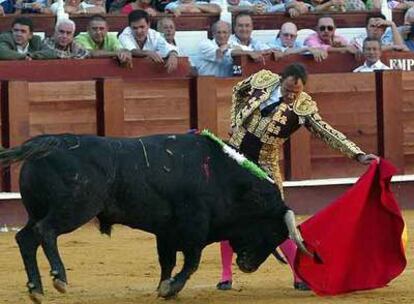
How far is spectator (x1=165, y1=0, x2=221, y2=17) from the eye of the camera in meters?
11.4

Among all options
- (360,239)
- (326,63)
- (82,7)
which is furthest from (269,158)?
(326,63)

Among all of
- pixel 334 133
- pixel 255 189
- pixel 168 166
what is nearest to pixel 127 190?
pixel 168 166

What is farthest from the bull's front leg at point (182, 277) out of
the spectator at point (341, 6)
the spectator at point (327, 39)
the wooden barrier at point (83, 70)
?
the spectator at point (341, 6)

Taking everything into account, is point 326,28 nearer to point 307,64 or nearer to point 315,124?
point 307,64

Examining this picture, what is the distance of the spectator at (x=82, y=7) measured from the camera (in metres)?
10.9

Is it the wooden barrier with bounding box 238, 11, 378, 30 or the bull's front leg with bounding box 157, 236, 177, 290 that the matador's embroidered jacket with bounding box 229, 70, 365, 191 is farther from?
the wooden barrier with bounding box 238, 11, 378, 30

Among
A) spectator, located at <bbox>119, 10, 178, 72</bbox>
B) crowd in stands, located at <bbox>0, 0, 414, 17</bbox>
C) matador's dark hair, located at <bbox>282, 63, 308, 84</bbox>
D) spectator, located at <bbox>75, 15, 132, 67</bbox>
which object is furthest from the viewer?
crowd in stands, located at <bbox>0, 0, 414, 17</bbox>

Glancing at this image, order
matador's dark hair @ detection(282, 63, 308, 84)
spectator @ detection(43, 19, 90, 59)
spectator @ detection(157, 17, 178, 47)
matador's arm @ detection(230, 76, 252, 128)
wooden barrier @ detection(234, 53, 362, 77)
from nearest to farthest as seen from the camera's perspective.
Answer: matador's dark hair @ detection(282, 63, 308, 84) → matador's arm @ detection(230, 76, 252, 128) → spectator @ detection(43, 19, 90, 59) → spectator @ detection(157, 17, 178, 47) → wooden barrier @ detection(234, 53, 362, 77)

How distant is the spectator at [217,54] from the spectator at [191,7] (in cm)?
45

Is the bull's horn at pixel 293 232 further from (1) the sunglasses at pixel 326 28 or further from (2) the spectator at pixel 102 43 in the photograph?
(1) the sunglasses at pixel 326 28

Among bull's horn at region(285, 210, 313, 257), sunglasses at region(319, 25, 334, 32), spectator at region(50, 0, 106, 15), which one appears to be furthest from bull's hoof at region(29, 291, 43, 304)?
sunglasses at region(319, 25, 334, 32)

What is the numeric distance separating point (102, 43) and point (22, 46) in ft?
2.29

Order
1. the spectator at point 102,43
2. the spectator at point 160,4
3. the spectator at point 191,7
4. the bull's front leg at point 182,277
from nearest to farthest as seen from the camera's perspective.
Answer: the bull's front leg at point 182,277 → the spectator at point 102,43 → the spectator at point 191,7 → the spectator at point 160,4

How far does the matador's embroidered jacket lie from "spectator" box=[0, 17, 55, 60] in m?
3.66
